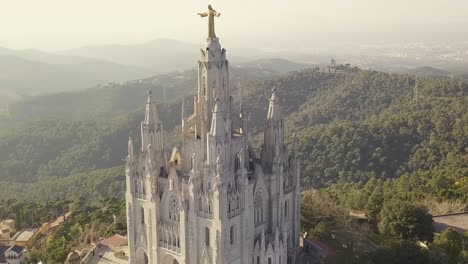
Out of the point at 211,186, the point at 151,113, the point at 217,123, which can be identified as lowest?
the point at 211,186

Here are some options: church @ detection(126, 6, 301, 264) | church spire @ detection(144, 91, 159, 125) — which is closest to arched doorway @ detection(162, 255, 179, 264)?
church @ detection(126, 6, 301, 264)

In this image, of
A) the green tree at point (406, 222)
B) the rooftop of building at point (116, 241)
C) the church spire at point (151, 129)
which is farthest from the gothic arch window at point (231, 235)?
the green tree at point (406, 222)

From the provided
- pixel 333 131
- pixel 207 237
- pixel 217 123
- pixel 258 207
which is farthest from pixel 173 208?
pixel 333 131

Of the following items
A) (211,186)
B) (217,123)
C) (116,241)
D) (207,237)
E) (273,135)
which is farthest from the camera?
(116,241)

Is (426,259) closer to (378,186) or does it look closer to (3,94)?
(378,186)

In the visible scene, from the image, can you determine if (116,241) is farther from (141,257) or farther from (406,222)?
(406,222)

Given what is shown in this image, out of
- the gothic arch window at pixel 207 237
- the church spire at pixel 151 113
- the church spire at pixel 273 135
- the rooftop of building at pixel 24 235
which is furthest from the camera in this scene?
the rooftop of building at pixel 24 235

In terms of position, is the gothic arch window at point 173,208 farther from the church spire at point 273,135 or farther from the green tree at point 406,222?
the green tree at point 406,222
